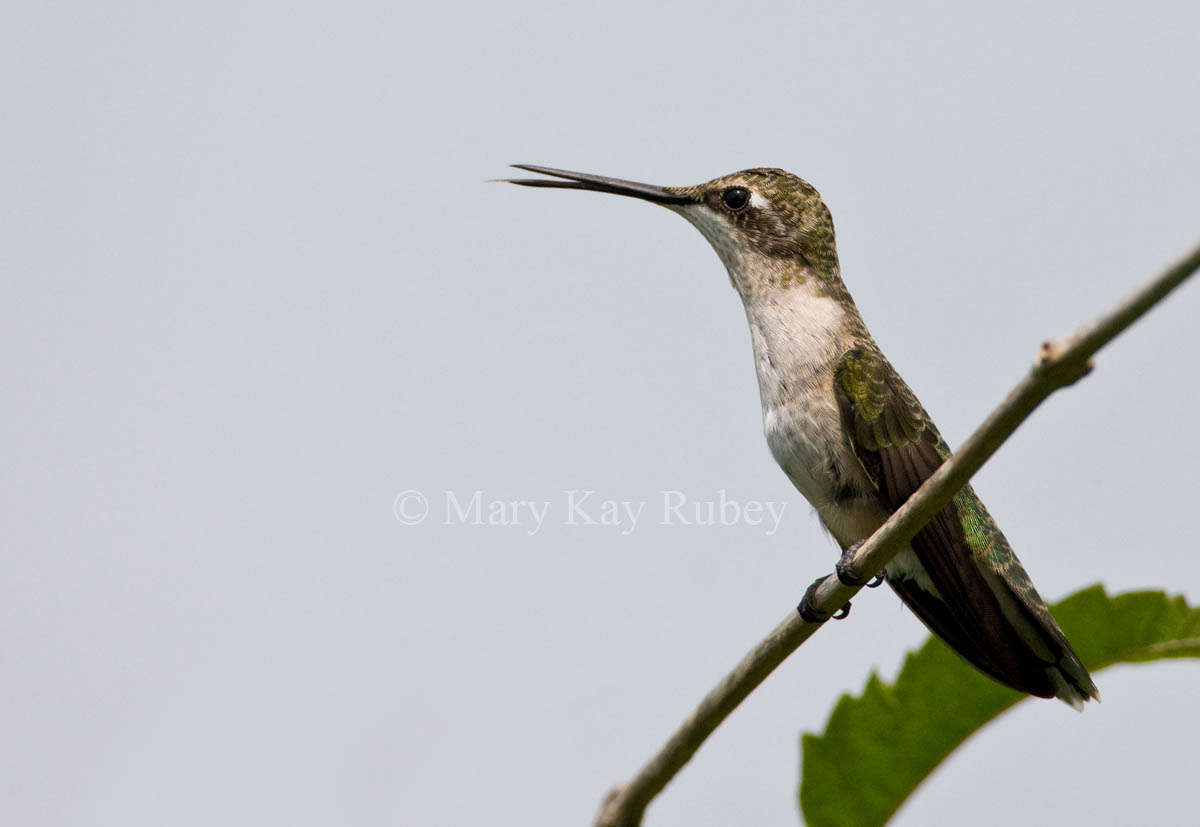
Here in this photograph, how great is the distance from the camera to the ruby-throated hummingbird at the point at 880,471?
4852mm

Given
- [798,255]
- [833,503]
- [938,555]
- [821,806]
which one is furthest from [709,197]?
[821,806]

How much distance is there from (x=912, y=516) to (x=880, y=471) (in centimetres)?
206

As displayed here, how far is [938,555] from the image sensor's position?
15.9 feet

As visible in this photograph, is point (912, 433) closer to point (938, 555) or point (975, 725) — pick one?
point (938, 555)

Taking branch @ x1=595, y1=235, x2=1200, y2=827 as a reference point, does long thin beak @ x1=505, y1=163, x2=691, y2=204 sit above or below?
above

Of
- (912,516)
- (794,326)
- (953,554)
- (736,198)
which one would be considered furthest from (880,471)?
(912,516)

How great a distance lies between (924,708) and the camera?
3709 mm

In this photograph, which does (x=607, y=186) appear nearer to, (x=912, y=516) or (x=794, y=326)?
(x=794, y=326)

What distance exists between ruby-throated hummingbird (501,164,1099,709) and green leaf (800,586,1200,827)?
0.89m

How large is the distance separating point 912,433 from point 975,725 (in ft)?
5.11

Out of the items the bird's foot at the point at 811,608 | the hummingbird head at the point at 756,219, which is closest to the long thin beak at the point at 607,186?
the hummingbird head at the point at 756,219

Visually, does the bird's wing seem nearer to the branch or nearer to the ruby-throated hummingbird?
the ruby-throated hummingbird

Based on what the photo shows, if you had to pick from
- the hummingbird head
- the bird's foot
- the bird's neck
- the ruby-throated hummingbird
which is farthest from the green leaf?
the hummingbird head

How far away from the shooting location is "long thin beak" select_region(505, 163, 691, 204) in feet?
18.7
